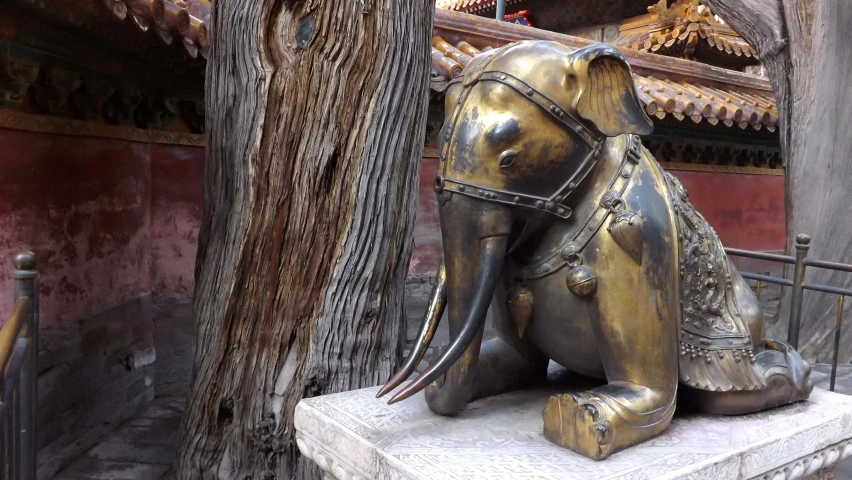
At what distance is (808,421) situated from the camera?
1.54m

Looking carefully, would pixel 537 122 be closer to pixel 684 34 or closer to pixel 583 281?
pixel 583 281

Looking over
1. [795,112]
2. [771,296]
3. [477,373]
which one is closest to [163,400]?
[477,373]

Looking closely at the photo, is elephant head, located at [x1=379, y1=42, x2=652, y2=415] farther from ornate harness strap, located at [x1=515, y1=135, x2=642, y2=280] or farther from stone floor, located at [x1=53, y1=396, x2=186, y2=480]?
stone floor, located at [x1=53, y1=396, x2=186, y2=480]

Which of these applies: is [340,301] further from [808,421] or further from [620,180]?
[808,421]

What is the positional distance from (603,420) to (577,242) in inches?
14.3

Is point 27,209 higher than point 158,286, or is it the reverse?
point 27,209

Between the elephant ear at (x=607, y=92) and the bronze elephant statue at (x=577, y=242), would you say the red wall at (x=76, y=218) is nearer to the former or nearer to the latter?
the bronze elephant statue at (x=577, y=242)

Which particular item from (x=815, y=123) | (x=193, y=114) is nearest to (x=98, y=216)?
(x=193, y=114)

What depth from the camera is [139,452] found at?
3.44 m

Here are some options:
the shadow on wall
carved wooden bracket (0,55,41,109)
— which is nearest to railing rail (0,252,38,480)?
the shadow on wall

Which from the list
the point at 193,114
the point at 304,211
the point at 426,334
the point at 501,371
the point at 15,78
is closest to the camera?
the point at 426,334

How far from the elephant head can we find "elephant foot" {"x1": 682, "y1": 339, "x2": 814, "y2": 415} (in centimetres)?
58

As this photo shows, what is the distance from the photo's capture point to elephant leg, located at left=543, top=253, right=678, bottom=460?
1.32 m

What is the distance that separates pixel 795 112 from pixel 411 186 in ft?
13.8
